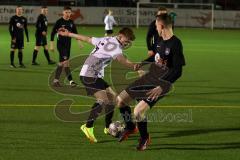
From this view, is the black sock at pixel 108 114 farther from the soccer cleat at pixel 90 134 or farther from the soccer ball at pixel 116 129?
the soccer cleat at pixel 90 134

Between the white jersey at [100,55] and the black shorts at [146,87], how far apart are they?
597 millimetres

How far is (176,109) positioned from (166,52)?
4312mm

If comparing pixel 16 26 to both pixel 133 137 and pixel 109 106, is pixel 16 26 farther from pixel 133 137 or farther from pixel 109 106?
pixel 133 137

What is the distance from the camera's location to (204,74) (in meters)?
20.7

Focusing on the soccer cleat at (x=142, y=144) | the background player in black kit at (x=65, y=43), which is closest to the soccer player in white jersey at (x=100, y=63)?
the soccer cleat at (x=142, y=144)

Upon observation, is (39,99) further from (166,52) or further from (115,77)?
(166,52)

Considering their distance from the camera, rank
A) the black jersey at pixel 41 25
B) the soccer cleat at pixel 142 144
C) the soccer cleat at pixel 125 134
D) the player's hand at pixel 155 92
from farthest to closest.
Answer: the black jersey at pixel 41 25, the soccer cleat at pixel 125 134, the soccer cleat at pixel 142 144, the player's hand at pixel 155 92

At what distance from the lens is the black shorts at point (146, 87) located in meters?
9.06

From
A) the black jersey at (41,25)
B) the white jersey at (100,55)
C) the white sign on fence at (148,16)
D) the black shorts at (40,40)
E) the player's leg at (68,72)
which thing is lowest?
the white sign on fence at (148,16)

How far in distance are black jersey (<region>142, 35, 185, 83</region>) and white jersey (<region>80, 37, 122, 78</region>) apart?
28.7 inches

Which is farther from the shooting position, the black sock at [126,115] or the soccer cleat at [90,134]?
the black sock at [126,115]

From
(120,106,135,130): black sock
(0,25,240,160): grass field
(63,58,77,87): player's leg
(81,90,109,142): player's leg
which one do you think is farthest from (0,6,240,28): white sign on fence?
(81,90,109,142): player's leg

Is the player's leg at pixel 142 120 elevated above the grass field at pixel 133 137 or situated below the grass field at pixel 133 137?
above

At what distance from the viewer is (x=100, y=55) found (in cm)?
973
